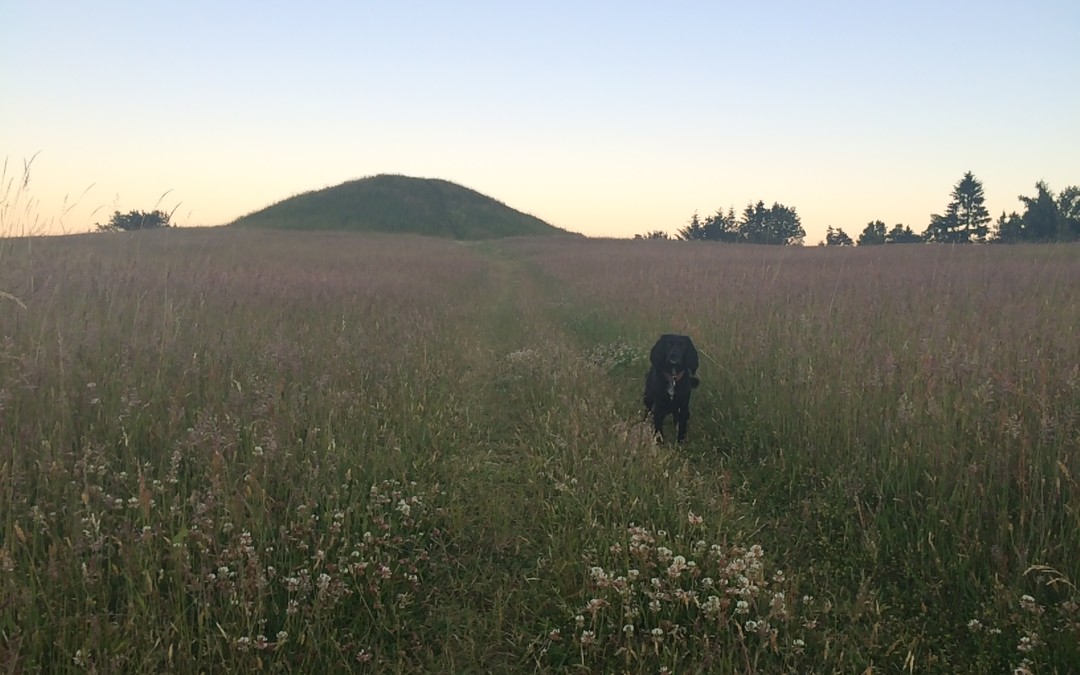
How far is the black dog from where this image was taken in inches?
198

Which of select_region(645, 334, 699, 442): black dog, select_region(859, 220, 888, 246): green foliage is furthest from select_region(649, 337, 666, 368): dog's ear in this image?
select_region(859, 220, 888, 246): green foliage

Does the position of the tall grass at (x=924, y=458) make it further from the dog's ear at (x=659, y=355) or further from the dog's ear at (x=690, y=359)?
the dog's ear at (x=659, y=355)

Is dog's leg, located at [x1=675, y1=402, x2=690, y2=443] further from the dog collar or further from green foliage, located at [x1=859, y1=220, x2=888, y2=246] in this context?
green foliage, located at [x1=859, y1=220, x2=888, y2=246]

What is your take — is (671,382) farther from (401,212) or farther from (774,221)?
(774,221)

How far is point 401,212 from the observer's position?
201ft

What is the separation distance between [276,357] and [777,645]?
413 centimetres

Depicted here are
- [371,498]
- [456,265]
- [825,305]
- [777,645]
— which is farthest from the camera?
[456,265]

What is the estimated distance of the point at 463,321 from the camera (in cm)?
962

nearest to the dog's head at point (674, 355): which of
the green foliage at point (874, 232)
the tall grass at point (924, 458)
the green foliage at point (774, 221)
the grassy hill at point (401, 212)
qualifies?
the tall grass at point (924, 458)

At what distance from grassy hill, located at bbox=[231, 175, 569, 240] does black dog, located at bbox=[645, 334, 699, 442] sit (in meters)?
53.2

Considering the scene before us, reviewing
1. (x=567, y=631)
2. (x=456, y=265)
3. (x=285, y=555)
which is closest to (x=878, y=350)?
(x=567, y=631)

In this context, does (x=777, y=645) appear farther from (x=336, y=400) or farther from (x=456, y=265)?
(x=456, y=265)

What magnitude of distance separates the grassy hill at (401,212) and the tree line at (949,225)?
17150 mm

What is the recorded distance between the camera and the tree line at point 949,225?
190 feet
